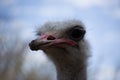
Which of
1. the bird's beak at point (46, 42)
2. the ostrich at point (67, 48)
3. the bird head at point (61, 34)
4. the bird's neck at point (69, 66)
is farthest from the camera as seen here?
the bird's neck at point (69, 66)

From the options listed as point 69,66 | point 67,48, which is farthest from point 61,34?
point 69,66

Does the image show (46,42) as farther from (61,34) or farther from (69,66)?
(69,66)

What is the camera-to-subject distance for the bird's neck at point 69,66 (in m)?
5.49

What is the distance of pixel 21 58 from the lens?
8.34 metres

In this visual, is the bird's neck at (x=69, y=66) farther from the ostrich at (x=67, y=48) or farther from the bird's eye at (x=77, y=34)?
the bird's eye at (x=77, y=34)

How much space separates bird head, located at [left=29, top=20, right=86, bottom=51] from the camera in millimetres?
5203

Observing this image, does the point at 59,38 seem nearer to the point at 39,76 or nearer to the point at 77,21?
the point at 77,21

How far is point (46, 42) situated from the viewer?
5.09 m

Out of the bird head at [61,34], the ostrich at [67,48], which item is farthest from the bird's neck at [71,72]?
the bird head at [61,34]

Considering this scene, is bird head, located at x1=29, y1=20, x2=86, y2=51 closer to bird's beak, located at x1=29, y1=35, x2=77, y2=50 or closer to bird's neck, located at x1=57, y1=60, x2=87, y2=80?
bird's beak, located at x1=29, y1=35, x2=77, y2=50

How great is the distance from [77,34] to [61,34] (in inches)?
8.9

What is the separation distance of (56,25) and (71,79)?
0.51 m

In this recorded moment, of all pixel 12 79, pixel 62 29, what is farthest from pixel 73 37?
pixel 12 79

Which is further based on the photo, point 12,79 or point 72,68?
point 12,79
